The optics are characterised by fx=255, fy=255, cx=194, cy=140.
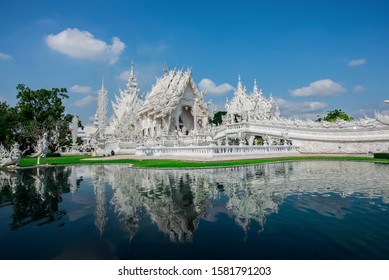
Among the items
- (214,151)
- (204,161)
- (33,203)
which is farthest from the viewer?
(214,151)

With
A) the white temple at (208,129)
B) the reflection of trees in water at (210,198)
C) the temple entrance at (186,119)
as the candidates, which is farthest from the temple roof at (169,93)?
the reflection of trees in water at (210,198)

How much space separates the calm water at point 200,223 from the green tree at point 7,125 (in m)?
38.5

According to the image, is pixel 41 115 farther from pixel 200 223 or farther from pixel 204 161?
pixel 200 223

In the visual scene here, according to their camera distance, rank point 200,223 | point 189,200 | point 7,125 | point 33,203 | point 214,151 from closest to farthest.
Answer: point 200,223 < point 189,200 < point 33,203 < point 214,151 < point 7,125

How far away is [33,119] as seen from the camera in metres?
42.3

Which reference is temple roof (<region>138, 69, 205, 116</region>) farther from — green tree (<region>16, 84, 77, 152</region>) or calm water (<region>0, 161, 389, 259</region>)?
calm water (<region>0, 161, 389, 259</region>)

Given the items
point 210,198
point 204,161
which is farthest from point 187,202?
point 204,161

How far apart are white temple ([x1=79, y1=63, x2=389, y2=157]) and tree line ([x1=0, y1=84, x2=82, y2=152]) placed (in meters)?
6.92

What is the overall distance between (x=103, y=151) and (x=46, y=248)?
29.1m

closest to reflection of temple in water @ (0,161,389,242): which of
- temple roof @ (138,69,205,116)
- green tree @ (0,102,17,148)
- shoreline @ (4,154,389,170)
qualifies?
shoreline @ (4,154,389,170)

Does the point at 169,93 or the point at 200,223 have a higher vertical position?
the point at 169,93

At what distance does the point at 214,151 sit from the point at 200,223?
13467 millimetres

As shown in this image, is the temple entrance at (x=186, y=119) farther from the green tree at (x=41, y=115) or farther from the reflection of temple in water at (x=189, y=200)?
the reflection of temple in water at (x=189, y=200)
